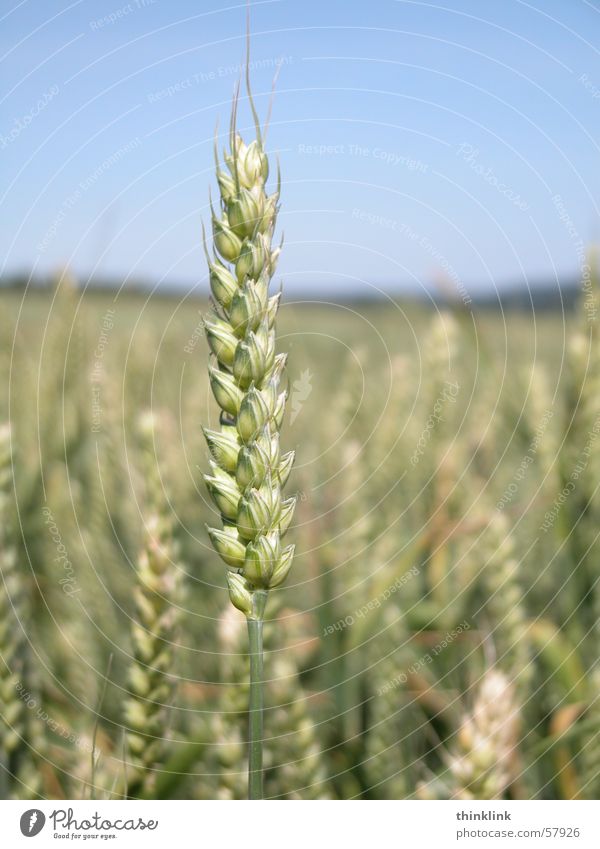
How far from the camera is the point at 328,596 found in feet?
4.24

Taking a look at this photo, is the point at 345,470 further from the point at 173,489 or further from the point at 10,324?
the point at 10,324

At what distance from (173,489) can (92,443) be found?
21.8 inches

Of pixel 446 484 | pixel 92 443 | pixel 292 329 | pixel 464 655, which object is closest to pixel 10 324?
pixel 92 443

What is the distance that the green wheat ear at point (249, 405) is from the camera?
23.3 inches

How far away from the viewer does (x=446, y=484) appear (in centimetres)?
163
